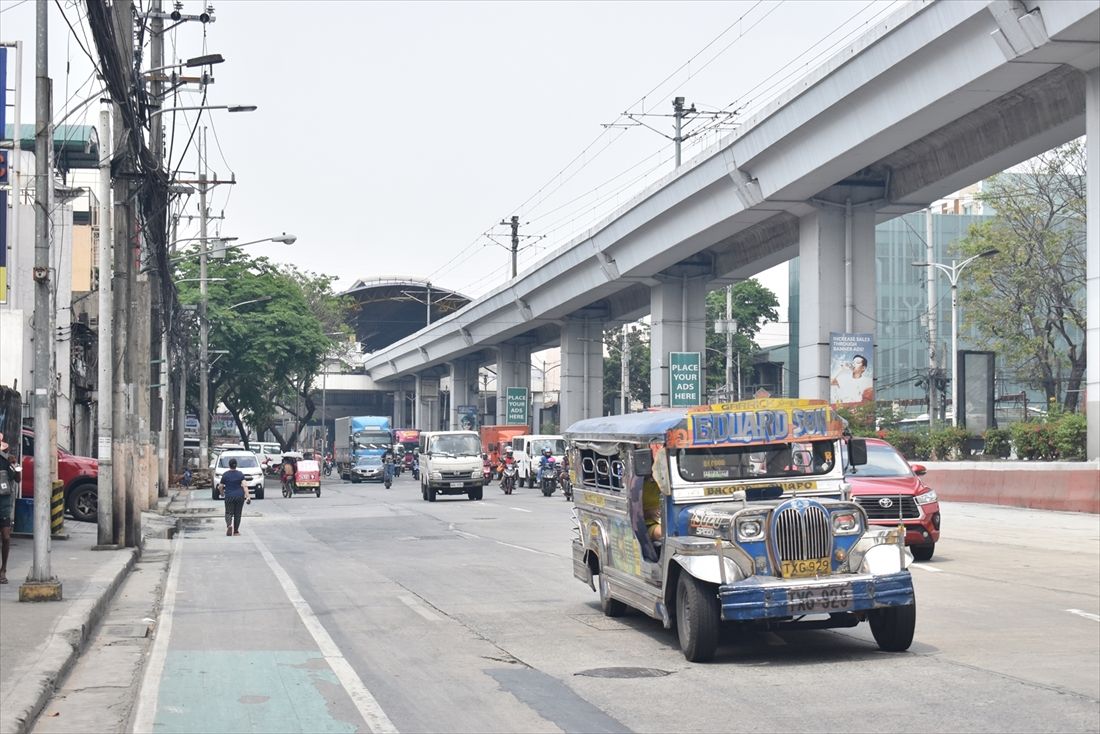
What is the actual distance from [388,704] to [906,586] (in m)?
4.51

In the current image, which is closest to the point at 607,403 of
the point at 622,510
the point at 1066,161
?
the point at 1066,161

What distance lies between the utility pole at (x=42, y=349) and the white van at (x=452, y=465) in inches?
1240

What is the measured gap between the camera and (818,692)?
10195 mm

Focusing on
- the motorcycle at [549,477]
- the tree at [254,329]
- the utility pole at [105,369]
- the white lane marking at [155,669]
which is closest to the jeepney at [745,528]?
the white lane marking at [155,669]

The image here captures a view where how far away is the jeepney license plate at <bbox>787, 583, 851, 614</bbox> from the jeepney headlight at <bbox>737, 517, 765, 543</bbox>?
1.79 feet

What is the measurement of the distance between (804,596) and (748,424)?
1.76 m

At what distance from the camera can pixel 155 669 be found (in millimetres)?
11898

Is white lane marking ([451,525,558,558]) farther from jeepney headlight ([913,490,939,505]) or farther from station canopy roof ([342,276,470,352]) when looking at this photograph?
station canopy roof ([342,276,470,352])

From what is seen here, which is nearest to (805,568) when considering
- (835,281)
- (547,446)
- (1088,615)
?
(1088,615)

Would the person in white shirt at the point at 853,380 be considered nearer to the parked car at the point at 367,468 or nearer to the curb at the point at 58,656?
the curb at the point at 58,656

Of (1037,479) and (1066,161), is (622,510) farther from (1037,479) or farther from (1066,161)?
(1066,161)

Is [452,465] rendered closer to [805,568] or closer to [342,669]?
[342,669]

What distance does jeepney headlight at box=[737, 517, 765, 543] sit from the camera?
11.5m

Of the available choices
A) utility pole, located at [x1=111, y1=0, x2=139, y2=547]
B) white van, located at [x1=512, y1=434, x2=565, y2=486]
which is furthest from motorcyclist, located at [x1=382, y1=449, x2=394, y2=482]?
utility pole, located at [x1=111, y1=0, x2=139, y2=547]
